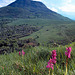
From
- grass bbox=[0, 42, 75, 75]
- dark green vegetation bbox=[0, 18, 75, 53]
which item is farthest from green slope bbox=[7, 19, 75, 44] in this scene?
grass bbox=[0, 42, 75, 75]

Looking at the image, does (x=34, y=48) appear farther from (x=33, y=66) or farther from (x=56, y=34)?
(x=56, y=34)

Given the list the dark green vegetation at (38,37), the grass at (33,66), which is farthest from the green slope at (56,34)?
the grass at (33,66)

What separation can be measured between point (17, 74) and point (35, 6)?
581ft

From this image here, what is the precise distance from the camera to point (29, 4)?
17550 cm

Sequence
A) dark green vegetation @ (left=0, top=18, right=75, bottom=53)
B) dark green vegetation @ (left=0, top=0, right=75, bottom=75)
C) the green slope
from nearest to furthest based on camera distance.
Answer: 1. dark green vegetation @ (left=0, top=0, right=75, bottom=75)
2. dark green vegetation @ (left=0, top=18, right=75, bottom=53)
3. the green slope

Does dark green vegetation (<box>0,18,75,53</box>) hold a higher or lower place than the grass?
lower

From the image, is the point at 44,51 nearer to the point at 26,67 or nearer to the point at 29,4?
the point at 26,67

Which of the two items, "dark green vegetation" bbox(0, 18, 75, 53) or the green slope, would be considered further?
the green slope

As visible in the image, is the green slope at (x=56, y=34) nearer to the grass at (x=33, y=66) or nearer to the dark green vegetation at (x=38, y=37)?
the dark green vegetation at (x=38, y=37)

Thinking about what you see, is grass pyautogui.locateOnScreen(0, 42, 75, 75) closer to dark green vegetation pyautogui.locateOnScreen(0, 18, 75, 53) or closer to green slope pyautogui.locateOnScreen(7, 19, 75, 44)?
dark green vegetation pyautogui.locateOnScreen(0, 18, 75, 53)

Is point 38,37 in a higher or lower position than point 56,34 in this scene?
lower

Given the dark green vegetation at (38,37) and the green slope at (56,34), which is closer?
the dark green vegetation at (38,37)

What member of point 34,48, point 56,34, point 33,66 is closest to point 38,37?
point 56,34

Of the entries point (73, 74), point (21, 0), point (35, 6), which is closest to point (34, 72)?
point (73, 74)
